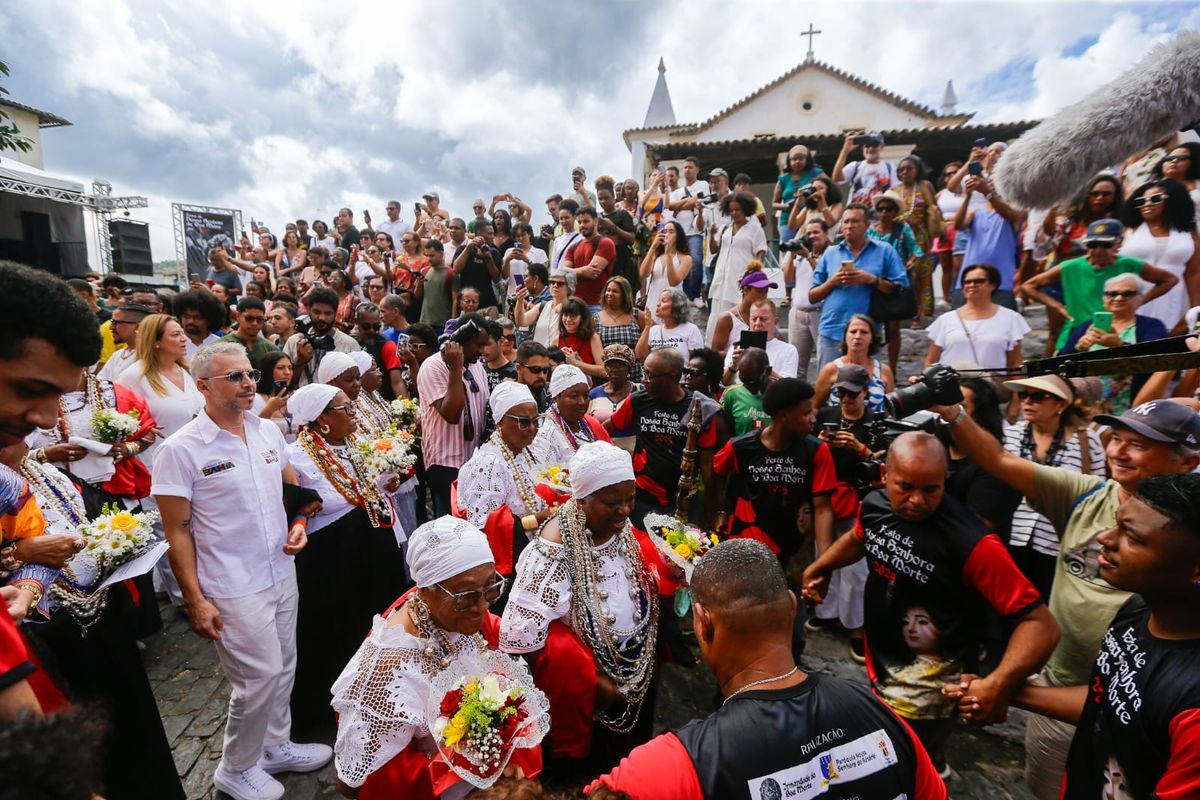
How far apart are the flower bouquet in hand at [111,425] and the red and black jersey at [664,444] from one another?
12.8 ft

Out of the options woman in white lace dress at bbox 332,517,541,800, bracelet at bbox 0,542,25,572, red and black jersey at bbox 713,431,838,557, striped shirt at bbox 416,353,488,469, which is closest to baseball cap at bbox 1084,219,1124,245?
red and black jersey at bbox 713,431,838,557

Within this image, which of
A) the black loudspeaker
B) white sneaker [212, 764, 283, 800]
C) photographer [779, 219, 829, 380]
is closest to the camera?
white sneaker [212, 764, 283, 800]

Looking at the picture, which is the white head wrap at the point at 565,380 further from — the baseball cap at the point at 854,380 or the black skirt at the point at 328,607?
the baseball cap at the point at 854,380

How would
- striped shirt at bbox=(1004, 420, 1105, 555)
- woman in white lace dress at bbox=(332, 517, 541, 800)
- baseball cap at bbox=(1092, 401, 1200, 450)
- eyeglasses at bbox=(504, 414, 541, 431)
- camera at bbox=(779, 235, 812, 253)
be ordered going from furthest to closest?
camera at bbox=(779, 235, 812, 253)
eyeglasses at bbox=(504, 414, 541, 431)
striped shirt at bbox=(1004, 420, 1105, 555)
baseball cap at bbox=(1092, 401, 1200, 450)
woman in white lace dress at bbox=(332, 517, 541, 800)

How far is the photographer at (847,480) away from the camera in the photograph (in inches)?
169

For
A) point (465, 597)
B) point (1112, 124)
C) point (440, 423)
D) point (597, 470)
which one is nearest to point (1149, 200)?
point (1112, 124)

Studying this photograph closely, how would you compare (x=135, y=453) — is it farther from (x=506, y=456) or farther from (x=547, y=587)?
(x=547, y=587)

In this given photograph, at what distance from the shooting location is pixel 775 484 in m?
4.25

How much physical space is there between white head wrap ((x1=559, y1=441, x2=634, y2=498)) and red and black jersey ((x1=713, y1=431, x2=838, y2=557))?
167 centimetres

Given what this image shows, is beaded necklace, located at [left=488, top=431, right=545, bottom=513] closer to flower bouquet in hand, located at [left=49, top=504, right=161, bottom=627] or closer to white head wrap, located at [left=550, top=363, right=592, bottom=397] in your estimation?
white head wrap, located at [left=550, top=363, right=592, bottom=397]

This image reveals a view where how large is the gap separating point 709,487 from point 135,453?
4.60 metres

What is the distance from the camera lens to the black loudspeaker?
61.9ft

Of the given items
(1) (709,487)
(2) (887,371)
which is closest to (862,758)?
(1) (709,487)

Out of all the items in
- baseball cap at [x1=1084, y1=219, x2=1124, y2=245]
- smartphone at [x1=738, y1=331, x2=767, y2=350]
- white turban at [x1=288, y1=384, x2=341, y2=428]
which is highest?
baseball cap at [x1=1084, y1=219, x2=1124, y2=245]
